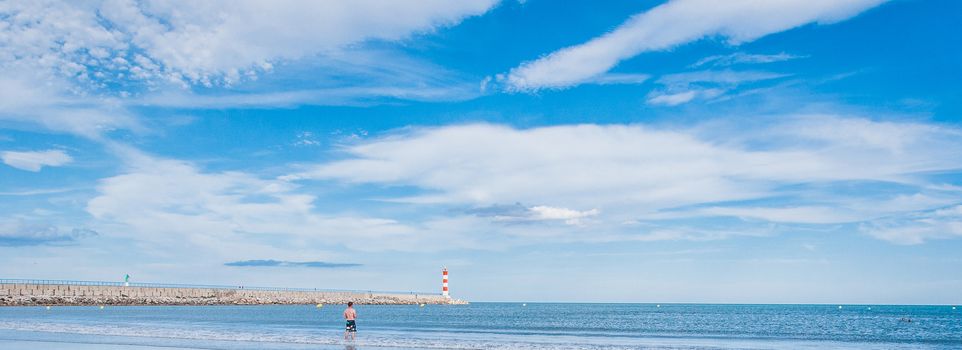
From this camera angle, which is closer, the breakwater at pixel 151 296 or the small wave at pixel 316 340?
the small wave at pixel 316 340

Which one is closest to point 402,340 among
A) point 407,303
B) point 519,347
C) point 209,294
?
point 519,347

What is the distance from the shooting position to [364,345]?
32.7 meters

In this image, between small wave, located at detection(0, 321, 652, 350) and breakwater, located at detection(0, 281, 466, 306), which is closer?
small wave, located at detection(0, 321, 652, 350)

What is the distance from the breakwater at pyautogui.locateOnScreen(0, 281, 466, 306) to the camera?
85812 millimetres

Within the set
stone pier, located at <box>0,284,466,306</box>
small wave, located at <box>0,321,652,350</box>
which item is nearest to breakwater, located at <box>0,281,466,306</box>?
stone pier, located at <box>0,284,466,306</box>

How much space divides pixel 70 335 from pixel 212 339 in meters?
7.17

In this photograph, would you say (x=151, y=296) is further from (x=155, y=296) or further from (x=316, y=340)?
(x=316, y=340)

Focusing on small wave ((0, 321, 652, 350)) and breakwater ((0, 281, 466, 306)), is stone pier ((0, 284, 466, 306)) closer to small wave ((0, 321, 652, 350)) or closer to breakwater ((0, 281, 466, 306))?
breakwater ((0, 281, 466, 306))

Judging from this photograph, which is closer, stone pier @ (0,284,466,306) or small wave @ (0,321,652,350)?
small wave @ (0,321,652,350)

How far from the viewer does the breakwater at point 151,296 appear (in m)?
85.8

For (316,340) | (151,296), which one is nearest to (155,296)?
(151,296)

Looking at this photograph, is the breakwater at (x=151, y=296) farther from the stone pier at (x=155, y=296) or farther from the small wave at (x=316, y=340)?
the small wave at (x=316, y=340)

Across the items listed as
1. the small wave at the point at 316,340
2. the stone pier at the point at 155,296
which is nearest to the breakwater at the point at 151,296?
the stone pier at the point at 155,296

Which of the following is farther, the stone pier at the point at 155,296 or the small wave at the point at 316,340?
the stone pier at the point at 155,296
